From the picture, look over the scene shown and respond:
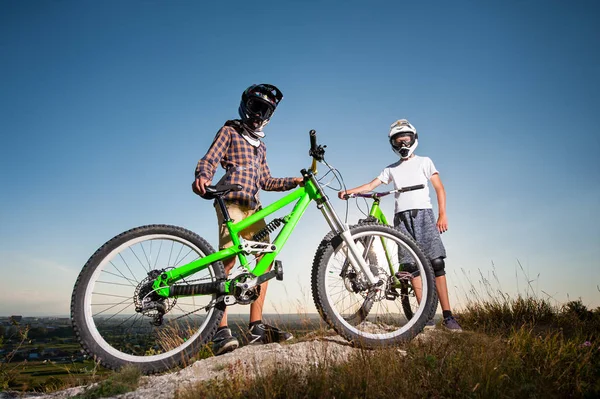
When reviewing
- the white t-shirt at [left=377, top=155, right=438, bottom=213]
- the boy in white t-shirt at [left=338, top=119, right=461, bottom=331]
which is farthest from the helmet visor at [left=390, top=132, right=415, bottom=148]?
the white t-shirt at [left=377, top=155, right=438, bottom=213]

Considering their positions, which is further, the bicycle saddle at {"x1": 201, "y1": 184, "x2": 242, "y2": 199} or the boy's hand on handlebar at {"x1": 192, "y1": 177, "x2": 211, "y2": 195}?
the boy's hand on handlebar at {"x1": 192, "y1": 177, "x2": 211, "y2": 195}

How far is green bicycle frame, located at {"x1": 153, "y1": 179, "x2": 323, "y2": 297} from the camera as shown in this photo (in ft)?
9.68

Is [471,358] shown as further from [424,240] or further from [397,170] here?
[397,170]

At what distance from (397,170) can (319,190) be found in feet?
6.20

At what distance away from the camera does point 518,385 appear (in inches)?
104

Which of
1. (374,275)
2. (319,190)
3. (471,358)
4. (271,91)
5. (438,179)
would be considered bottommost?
(471,358)

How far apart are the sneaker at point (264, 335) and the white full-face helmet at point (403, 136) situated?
2.91 meters

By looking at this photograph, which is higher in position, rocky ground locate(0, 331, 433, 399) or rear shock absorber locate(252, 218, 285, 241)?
rear shock absorber locate(252, 218, 285, 241)

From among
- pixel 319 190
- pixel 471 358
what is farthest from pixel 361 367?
pixel 319 190

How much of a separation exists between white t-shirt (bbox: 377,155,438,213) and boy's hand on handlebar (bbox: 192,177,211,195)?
2.67 m

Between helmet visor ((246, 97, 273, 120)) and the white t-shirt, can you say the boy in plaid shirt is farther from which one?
the white t-shirt

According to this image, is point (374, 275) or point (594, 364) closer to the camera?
point (594, 364)

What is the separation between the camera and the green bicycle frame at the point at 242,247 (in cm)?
295

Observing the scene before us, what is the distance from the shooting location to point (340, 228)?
3551mm
